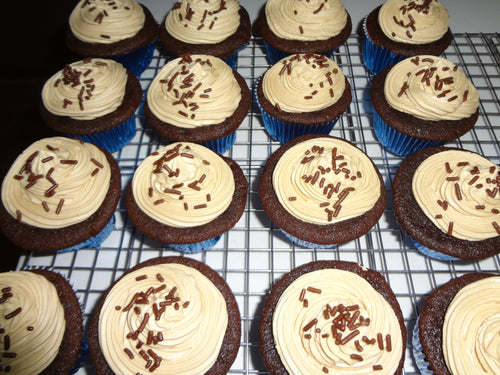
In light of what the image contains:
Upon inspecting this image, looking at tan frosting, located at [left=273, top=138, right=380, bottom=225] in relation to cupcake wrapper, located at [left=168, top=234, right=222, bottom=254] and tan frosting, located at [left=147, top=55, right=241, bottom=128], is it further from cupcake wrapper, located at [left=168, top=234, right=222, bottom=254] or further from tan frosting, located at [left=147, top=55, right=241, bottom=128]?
tan frosting, located at [left=147, top=55, right=241, bottom=128]

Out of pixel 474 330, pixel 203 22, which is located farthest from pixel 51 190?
pixel 474 330

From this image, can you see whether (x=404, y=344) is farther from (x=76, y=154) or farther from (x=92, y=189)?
(x=76, y=154)

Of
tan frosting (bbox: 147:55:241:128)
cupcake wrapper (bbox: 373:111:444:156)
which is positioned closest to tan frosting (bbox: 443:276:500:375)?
cupcake wrapper (bbox: 373:111:444:156)

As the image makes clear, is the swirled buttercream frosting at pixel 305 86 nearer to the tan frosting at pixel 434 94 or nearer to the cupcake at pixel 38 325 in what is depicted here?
the tan frosting at pixel 434 94

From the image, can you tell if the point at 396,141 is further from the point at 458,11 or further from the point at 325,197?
the point at 458,11

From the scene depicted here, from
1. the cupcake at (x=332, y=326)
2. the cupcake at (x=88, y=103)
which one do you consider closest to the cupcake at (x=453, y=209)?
the cupcake at (x=332, y=326)
